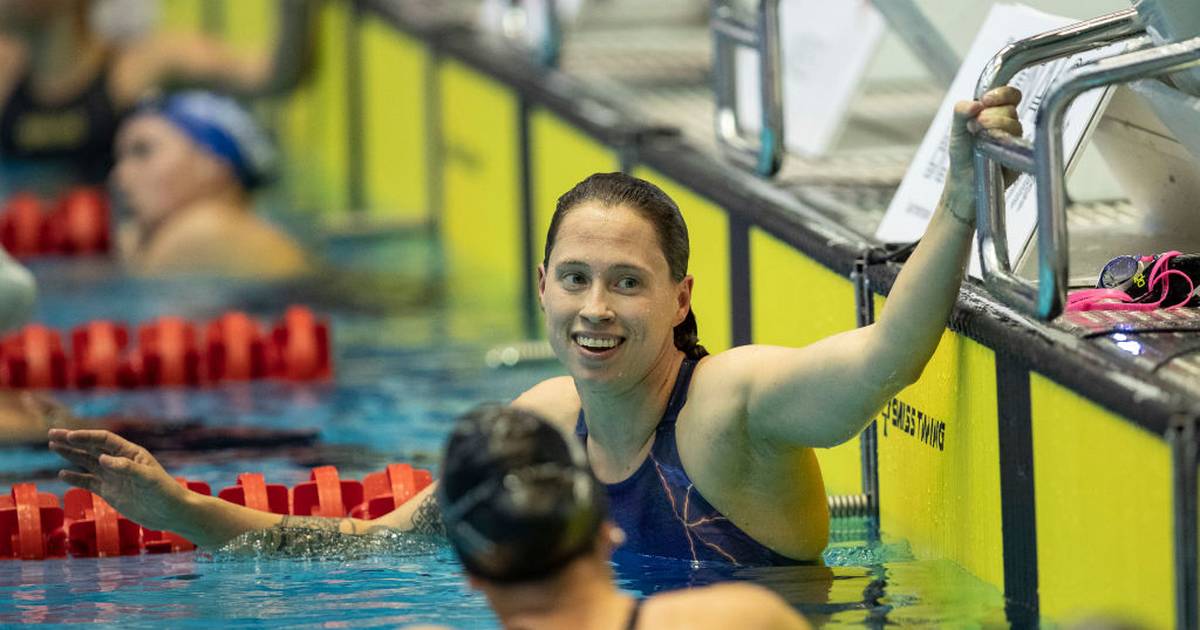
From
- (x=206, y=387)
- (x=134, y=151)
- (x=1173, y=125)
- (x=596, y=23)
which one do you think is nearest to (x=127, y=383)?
(x=206, y=387)

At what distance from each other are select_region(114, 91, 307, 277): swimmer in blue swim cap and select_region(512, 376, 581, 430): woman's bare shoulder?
3.93m

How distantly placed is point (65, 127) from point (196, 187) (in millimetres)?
2048

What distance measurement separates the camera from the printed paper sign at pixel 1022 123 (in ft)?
12.2

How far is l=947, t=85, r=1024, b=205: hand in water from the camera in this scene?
10.3ft

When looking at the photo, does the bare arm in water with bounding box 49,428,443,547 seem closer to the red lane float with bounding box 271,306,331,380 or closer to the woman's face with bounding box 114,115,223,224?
the red lane float with bounding box 271,306,331,380

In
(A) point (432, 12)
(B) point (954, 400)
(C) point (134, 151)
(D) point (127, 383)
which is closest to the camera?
(B) point (954, 400)

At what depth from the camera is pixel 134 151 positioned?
24.2 feet

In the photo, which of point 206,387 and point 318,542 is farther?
point 206,387

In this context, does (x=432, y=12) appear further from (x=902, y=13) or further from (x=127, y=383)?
(x=902, y=13)

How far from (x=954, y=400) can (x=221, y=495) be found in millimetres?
1542

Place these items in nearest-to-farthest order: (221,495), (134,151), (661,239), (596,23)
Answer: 1. (661,239)
2. (221,495)
3. (134,151)
4. (596,23)

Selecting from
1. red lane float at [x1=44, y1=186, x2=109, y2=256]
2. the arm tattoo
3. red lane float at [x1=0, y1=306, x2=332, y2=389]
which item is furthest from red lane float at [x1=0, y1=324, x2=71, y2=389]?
red lane float at [x1=44, y1=186, x2=109, y2=256]

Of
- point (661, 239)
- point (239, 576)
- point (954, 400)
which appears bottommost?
point (239, 576)

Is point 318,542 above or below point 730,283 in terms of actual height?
below
